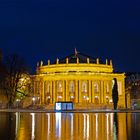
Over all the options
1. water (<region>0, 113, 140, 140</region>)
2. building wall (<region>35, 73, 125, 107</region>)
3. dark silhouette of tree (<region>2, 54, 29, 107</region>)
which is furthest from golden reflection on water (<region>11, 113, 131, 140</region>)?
building wall (<region>35, 73, 125, 107</region>)

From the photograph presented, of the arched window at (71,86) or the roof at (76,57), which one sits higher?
the roof at (76,57)

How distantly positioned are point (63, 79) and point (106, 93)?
1533 centimetres

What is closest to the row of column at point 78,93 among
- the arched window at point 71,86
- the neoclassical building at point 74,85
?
the neoclassical building at point 74,85

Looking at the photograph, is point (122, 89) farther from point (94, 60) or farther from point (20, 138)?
point (20, 138)

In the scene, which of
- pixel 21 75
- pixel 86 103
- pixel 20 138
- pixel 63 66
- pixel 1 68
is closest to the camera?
pixel 20 138

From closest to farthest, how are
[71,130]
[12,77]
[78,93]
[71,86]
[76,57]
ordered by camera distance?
[71,130]
[12,77]
[78,93]
[71,86]
[76,57]

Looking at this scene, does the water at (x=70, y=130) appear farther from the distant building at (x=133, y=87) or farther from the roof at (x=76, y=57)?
the distant building at (x=133, y=87)

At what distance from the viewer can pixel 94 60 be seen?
146 m

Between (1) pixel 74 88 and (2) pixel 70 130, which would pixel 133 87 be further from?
(2) pixel 70 130

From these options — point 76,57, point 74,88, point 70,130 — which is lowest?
point 70,130

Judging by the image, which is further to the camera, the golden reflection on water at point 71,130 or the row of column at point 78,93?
the row of column at point 78,93

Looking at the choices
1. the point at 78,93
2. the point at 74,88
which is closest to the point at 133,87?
the point at 78,93

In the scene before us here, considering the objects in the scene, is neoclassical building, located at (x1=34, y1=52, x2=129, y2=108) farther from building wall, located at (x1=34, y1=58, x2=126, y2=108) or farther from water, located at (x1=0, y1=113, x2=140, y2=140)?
water, located at (x1=0, y1=113, x2=140, y2=140)

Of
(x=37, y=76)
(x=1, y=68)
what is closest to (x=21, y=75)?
(x=1, y=68)
